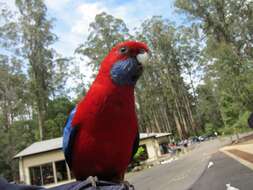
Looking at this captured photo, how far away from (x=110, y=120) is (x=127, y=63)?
424mm

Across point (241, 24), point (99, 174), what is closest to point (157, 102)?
point (241, 24)

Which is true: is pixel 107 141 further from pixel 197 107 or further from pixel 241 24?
pixel 197 107

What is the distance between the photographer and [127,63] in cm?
221

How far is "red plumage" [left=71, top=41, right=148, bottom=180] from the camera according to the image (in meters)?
2.15

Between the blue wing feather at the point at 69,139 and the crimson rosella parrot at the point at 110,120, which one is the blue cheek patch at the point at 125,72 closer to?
the crimson rosella parrot at the point at 110,120

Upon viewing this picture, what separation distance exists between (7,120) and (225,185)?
94.1 ft

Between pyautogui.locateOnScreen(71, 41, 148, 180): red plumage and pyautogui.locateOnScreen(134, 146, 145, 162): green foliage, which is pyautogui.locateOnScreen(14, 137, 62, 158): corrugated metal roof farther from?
pyautogui.locateOnScreen(71, 41, 148, 180): red plumage

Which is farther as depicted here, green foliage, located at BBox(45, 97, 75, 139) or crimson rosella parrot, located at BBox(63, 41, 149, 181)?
green foliage, located at BBox(45, 97, 75, 139)

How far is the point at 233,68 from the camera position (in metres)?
23.8

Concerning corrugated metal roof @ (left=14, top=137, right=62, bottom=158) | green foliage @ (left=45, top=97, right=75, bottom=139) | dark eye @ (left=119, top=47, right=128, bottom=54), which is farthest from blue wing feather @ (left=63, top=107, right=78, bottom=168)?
green foliage @ (left=45, top=97, right=75, bottom=139)

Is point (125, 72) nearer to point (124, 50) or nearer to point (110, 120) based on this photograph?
point (124, 50)

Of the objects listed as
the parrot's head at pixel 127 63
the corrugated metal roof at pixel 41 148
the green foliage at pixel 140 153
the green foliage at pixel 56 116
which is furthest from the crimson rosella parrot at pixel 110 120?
the green foliage at pixel 56 116

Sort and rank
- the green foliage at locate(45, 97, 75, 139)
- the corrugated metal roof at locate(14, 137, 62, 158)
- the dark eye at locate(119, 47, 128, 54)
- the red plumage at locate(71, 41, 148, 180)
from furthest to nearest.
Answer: the green foliage at locate(45, 97, 75, 139) < the corrugated metal roof at locate(14, 137, 62, 158) < the dark eye at locate(119, 47, 128, 54) < the red plumage at locate(71, 41, 148, 180)

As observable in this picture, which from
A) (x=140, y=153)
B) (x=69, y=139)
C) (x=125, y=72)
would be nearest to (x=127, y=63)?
(x=125, y=72)
